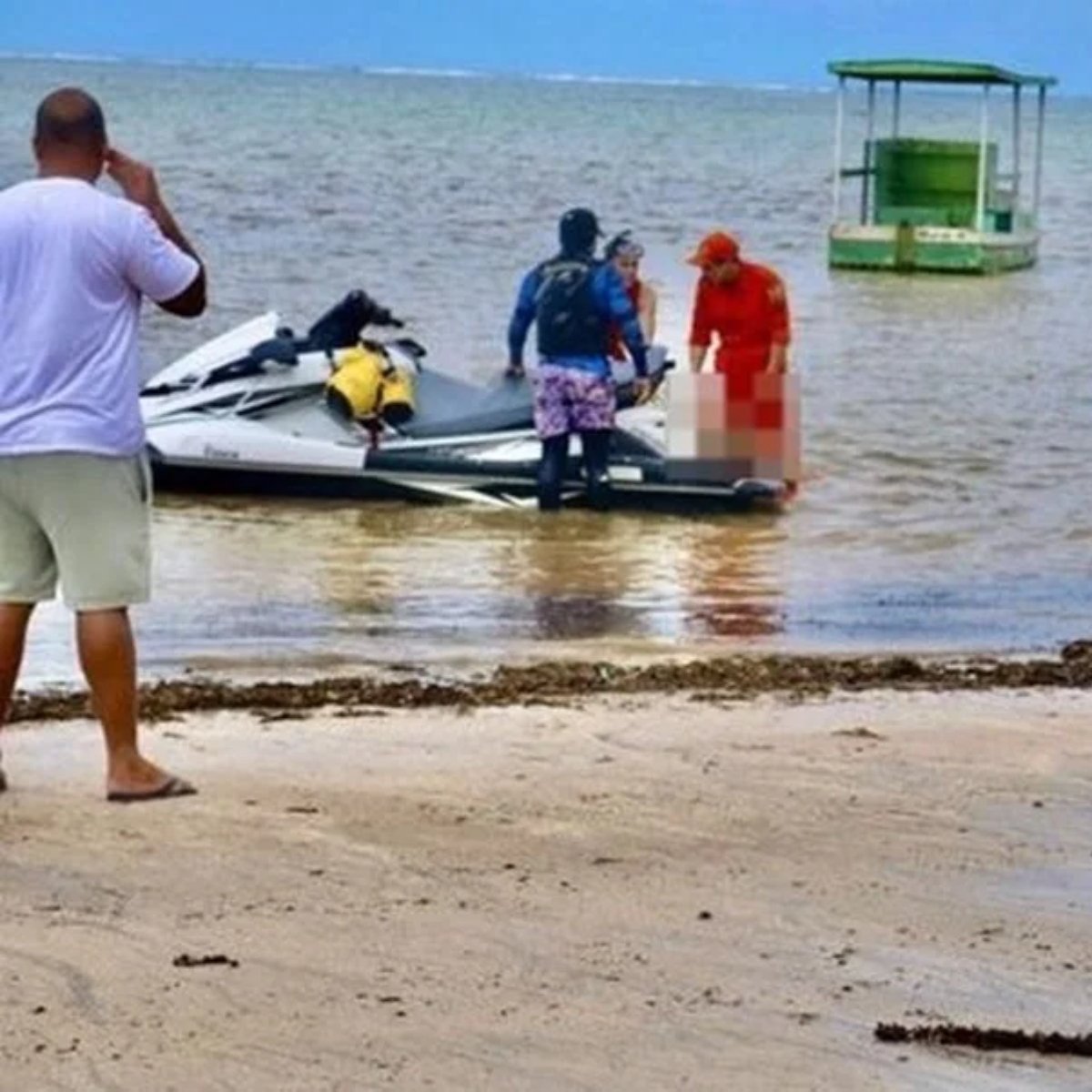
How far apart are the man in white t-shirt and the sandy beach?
0.49 meters

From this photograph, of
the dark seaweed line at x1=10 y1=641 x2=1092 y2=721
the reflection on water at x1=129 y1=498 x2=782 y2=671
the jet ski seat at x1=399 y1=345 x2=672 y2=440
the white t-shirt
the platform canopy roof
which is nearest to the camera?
the white t-shirt

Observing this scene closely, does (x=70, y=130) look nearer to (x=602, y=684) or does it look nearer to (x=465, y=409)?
(x=602, y=684)

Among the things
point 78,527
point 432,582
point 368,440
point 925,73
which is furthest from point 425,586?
point 925,73

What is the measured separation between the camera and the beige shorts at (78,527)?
6.44 meters

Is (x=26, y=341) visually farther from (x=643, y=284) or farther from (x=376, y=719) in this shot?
(x=643, y=284)

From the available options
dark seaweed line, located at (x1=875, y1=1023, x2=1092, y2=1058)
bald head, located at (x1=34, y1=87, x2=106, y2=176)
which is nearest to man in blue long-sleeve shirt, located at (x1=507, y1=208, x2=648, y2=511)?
bald head, located at (x1=34, y1=87, x2=106, y2=176)

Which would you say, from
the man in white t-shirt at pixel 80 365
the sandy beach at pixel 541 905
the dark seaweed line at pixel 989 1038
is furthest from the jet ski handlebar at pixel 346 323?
the dark seaweed line at pixel 989 1038

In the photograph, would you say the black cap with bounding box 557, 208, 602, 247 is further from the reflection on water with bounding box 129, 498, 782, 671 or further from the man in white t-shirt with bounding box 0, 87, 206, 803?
the man in white t-shirt with bounding box 0, 87, 206, 803

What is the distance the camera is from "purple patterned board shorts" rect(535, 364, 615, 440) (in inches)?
573

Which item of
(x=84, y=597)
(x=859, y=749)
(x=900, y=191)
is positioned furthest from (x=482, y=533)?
(x=900, y=191)

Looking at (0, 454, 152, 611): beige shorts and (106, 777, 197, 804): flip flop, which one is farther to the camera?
(106, 777, 197, 804): flip flop

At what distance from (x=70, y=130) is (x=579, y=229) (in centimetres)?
808

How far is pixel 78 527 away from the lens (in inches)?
255

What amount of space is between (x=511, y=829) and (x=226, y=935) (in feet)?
3.51
